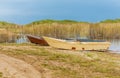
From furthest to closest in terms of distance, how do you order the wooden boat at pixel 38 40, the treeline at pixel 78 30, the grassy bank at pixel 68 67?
the treeline at pixel 78 30, the wooden boat at pixel 38 40, the grassy bank at pixel 68 67

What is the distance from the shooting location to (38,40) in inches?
1407

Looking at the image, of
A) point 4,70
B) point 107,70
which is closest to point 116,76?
point 107,70

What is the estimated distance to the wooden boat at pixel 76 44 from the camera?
3170 cm

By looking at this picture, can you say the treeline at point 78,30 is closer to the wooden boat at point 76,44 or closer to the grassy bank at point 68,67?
the wooden boat at point 76,44

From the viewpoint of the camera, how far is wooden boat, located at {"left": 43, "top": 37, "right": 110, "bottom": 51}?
31705 mm

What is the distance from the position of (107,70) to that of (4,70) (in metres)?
5.67

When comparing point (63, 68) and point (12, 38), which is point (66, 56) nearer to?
point (63, 68)

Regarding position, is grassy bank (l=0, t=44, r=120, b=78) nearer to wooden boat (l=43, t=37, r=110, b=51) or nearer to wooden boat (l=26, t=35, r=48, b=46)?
wooden boat (l=43, t=37, r=110, b=51)

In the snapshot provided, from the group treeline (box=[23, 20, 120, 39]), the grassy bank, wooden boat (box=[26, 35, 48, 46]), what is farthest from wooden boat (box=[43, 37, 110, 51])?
treeline (box=[23, 20, 120, 39])

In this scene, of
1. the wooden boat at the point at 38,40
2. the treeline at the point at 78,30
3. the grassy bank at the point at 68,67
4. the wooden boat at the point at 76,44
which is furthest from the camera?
the treeline at the point at 78,30

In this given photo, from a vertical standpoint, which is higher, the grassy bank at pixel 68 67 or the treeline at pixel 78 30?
the treeline at pixel 78 30

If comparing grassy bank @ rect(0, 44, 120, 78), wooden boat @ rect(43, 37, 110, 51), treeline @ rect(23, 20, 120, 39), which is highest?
treeline @ rect(23, 20, 120, 39)

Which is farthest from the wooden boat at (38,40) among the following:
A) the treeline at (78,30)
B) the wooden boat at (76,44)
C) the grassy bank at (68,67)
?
the treeline at (78,30)

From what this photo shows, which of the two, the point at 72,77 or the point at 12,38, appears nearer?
the point at 72,77
